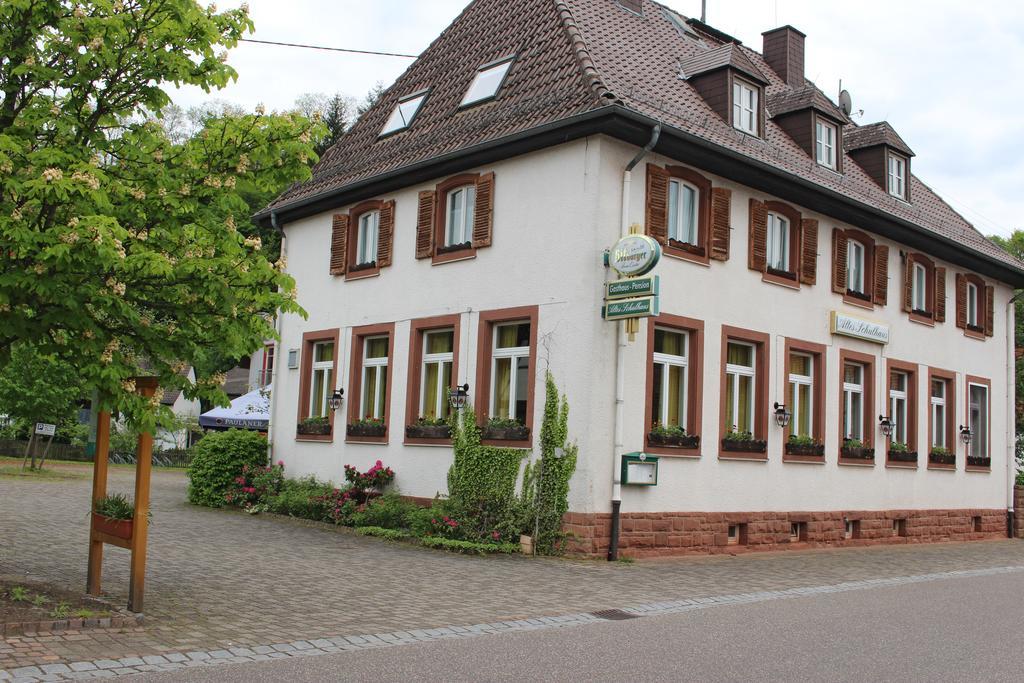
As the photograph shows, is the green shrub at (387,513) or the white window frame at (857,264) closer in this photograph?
the green shrub at (387,513)

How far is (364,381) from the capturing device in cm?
1864

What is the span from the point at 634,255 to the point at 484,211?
3197 mm

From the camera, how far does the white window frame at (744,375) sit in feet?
54.3

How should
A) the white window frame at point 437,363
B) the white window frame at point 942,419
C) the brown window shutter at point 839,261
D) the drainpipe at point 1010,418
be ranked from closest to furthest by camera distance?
the white window frame at point 437,363 < the brown window shutter at point 839,261 < the white window frame at point 942,419 < the drainpipe at point 1010,418

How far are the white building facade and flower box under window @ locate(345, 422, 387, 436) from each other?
37 millimetres

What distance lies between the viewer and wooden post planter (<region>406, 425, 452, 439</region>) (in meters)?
16.1

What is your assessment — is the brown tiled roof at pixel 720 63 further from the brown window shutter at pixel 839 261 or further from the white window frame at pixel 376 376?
the white window frame at pixel 376 376

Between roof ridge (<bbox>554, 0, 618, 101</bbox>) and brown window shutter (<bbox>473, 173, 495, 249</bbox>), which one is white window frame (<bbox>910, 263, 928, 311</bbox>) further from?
brown window shutter (<bbox>473, 173, 495, 249</bbox>)

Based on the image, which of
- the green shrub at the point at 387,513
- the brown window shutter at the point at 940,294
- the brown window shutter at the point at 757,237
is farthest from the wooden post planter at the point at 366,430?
the brown window shutter at the point at 940,294

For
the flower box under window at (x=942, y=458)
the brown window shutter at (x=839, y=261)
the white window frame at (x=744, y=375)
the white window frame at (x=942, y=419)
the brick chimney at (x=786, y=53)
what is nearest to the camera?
the white window frame at (x=744, y=375)

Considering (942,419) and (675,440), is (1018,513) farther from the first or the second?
(675,440)

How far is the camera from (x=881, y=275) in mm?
19562

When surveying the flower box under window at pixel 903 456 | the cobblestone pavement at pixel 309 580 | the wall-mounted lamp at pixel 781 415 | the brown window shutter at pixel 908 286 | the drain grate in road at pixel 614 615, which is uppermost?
the brown window shutter at pixel 908 286

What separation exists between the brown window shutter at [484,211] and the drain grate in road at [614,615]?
23.7ft
